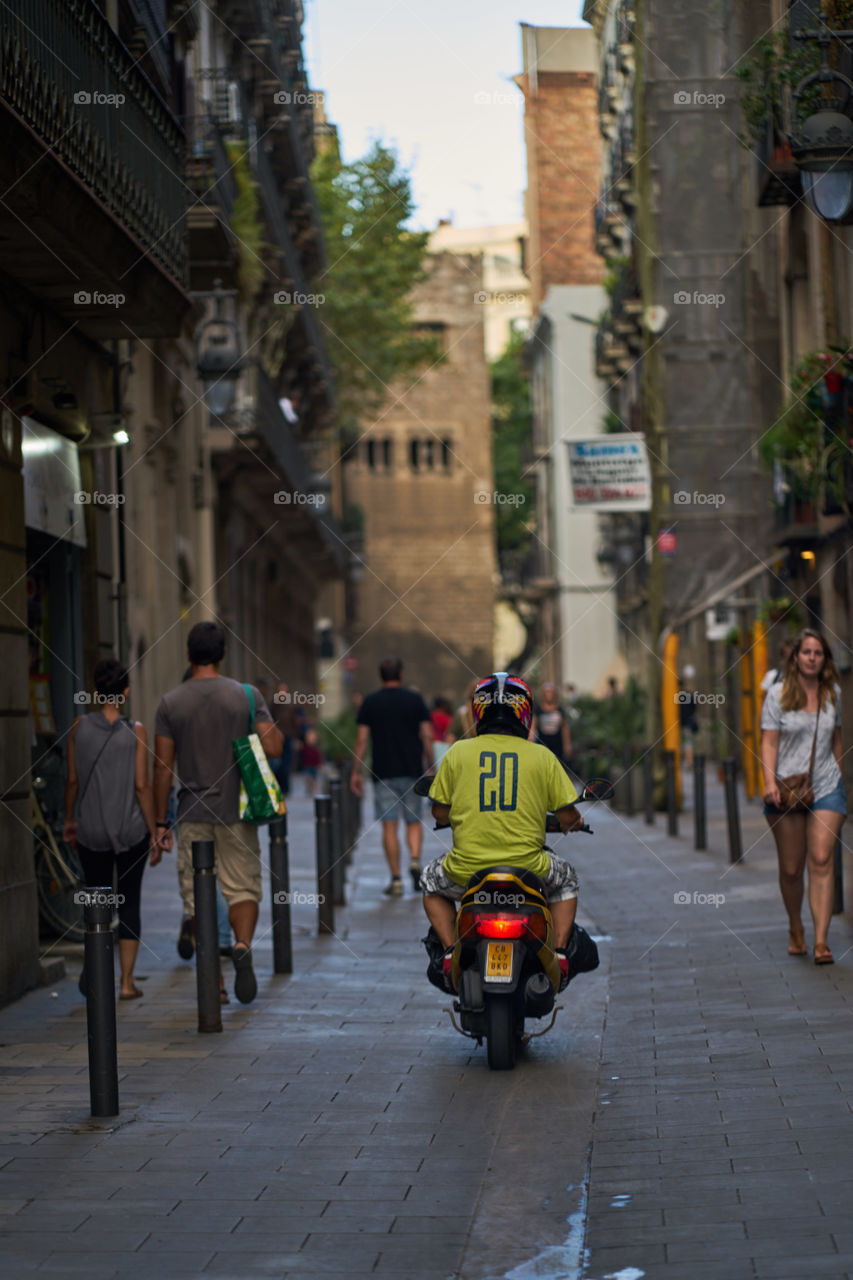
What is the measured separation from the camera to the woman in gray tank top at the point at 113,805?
9.73 meters

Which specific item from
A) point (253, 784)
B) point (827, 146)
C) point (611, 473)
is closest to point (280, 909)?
point (253, 784)

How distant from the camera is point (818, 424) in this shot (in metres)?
18.5

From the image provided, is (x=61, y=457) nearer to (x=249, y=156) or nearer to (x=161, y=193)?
(x=161, y=193)

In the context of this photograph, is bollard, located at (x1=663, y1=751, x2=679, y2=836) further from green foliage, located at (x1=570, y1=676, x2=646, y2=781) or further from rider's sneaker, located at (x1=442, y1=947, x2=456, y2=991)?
rider's sneaker, located at (x1=442, y1=947, x2=456, y2=991)

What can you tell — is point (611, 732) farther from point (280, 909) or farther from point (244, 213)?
point (280, 909)

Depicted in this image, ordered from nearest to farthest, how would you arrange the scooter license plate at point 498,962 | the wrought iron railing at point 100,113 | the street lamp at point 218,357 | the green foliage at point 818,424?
1. the scooter license plate at point 498,962
2. the wrought iron railing at point 100,113
3. the green foliage at point 818,424
4. the street lamp at point 218,357

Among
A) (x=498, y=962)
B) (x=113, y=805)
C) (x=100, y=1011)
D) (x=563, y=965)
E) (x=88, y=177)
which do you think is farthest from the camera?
(x=88, y=177)

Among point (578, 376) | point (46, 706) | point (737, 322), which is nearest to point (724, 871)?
point (46, 706)

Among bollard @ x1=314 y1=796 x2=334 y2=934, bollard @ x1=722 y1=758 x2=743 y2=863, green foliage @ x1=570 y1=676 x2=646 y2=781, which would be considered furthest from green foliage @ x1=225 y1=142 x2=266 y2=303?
bollard @ x1=314 y1=796 x2=334 y2=934

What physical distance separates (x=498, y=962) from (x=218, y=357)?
16.3 metres

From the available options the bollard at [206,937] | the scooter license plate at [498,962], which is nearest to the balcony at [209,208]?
the bollard at [206,937]

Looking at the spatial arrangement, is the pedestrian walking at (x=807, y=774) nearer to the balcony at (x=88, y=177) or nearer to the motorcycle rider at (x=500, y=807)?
the motorcycle rider at (x=500, y=807)

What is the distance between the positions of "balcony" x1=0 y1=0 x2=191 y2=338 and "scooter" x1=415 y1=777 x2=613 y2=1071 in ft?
12.9

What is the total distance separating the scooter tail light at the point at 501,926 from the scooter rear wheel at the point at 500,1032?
252 mm
